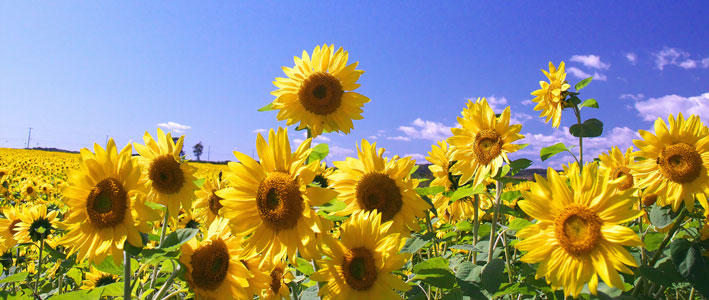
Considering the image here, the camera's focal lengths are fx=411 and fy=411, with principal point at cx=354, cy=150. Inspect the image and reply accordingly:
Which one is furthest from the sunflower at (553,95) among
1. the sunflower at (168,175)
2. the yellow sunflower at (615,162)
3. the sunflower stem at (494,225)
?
the sunflower at (168,175)

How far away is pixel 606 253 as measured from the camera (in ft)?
5.52

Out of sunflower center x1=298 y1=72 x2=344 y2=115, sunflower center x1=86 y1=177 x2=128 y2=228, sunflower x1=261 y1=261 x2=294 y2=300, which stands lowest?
sunflower x1=261 y1=261 x2=294 y2=300

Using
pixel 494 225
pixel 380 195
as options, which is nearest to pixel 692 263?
pixel 494 225

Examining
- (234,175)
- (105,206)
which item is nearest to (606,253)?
(234,175)

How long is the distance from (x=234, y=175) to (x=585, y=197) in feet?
4.91

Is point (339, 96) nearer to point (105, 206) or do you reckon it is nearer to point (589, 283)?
point (105, 206)

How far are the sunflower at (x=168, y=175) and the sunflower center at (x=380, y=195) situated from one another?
3.30ft

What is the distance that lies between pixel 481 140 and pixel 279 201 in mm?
1341

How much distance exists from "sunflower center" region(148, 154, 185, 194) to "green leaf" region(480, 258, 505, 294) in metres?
1.78

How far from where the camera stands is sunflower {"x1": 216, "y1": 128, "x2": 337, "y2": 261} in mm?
1727

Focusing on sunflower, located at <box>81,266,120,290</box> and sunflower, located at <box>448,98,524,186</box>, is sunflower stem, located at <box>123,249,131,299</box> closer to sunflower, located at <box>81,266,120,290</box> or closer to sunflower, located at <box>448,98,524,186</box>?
sunflower, located at <box>448,98,524,186</box>

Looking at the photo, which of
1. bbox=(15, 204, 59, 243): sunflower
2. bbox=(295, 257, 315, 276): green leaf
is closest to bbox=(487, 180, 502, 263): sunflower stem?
bbox=(295, 257, 315, 276): green leaf

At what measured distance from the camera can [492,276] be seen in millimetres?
2010

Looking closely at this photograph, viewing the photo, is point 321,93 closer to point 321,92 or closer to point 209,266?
point 321,92
